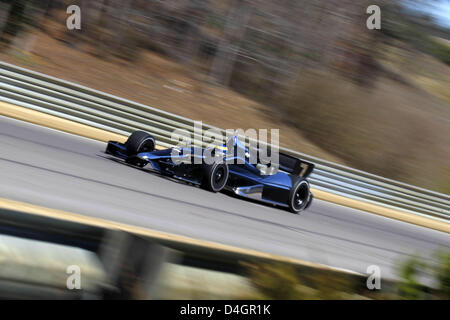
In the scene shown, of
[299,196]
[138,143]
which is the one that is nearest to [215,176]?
[138,143]

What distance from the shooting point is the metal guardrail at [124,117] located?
41.2 feet

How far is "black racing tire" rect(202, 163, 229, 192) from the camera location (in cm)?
880

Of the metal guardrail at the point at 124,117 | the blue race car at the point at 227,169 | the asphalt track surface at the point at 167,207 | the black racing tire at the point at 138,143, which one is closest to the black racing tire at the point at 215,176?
the blue race car at the point at 227,169

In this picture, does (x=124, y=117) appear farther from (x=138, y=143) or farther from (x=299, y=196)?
(x=299, y=196)

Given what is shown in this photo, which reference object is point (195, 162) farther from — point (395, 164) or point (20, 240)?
point (395, 164)

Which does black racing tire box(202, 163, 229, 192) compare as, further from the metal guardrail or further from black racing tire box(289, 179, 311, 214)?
the metal guardrail

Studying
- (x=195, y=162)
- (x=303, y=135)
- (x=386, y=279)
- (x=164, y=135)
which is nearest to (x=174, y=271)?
(x=386, y=279)

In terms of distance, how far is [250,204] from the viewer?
9.43 metres

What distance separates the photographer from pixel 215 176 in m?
9.00

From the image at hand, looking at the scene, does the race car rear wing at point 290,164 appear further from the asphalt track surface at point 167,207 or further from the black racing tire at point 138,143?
the black racing tire at point 138,143

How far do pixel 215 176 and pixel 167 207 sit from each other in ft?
6.33

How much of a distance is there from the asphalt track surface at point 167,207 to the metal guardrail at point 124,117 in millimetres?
1598

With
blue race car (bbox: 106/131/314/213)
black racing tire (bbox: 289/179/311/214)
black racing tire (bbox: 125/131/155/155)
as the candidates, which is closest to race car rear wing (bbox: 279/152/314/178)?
blue race car (bbox: 106/131/314/213)

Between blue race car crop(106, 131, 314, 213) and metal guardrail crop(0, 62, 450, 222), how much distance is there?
382cm
